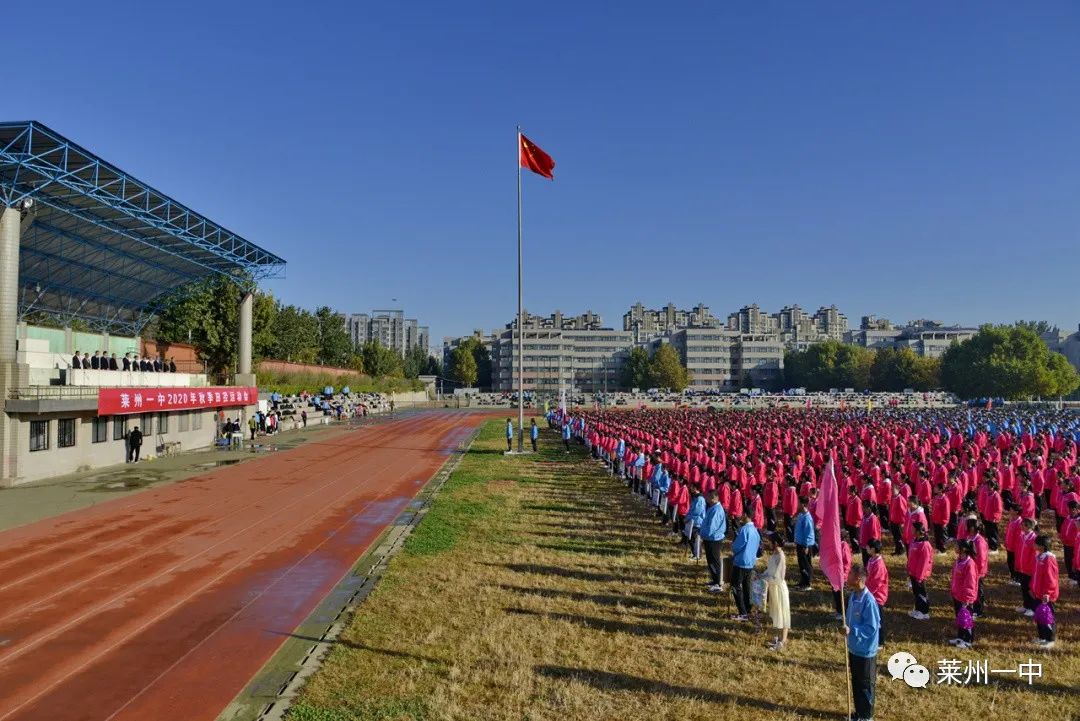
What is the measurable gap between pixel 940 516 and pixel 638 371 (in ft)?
342

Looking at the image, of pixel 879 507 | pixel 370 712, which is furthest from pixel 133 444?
pixel 879 507

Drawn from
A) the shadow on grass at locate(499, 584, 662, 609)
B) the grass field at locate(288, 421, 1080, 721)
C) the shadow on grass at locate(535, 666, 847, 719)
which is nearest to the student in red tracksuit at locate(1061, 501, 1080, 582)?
the grass field at locate(288, 421, 1080, 721)

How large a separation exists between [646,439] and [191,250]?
1102 inches

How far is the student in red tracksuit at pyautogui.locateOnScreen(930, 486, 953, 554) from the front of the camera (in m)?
13.2

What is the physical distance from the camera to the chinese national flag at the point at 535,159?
27.8 m

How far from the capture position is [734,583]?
9.98 m

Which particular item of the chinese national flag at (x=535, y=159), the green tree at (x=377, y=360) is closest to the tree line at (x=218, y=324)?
the green tree at (x=377, y=360)

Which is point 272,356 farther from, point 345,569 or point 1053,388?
point 1053,388

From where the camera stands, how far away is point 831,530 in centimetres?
715

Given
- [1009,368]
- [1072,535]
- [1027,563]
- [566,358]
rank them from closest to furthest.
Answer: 1. [1027,563]
2. [1072,535]
3. [1009,368]
4. [566,358]

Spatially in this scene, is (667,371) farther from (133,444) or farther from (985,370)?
(133,444)

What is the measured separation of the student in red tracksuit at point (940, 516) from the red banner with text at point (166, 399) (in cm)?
2567

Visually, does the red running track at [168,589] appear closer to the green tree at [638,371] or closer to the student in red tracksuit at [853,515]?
the student in red tracksuit at [853,515]

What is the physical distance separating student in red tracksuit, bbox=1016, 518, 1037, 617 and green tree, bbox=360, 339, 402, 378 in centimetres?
8661
